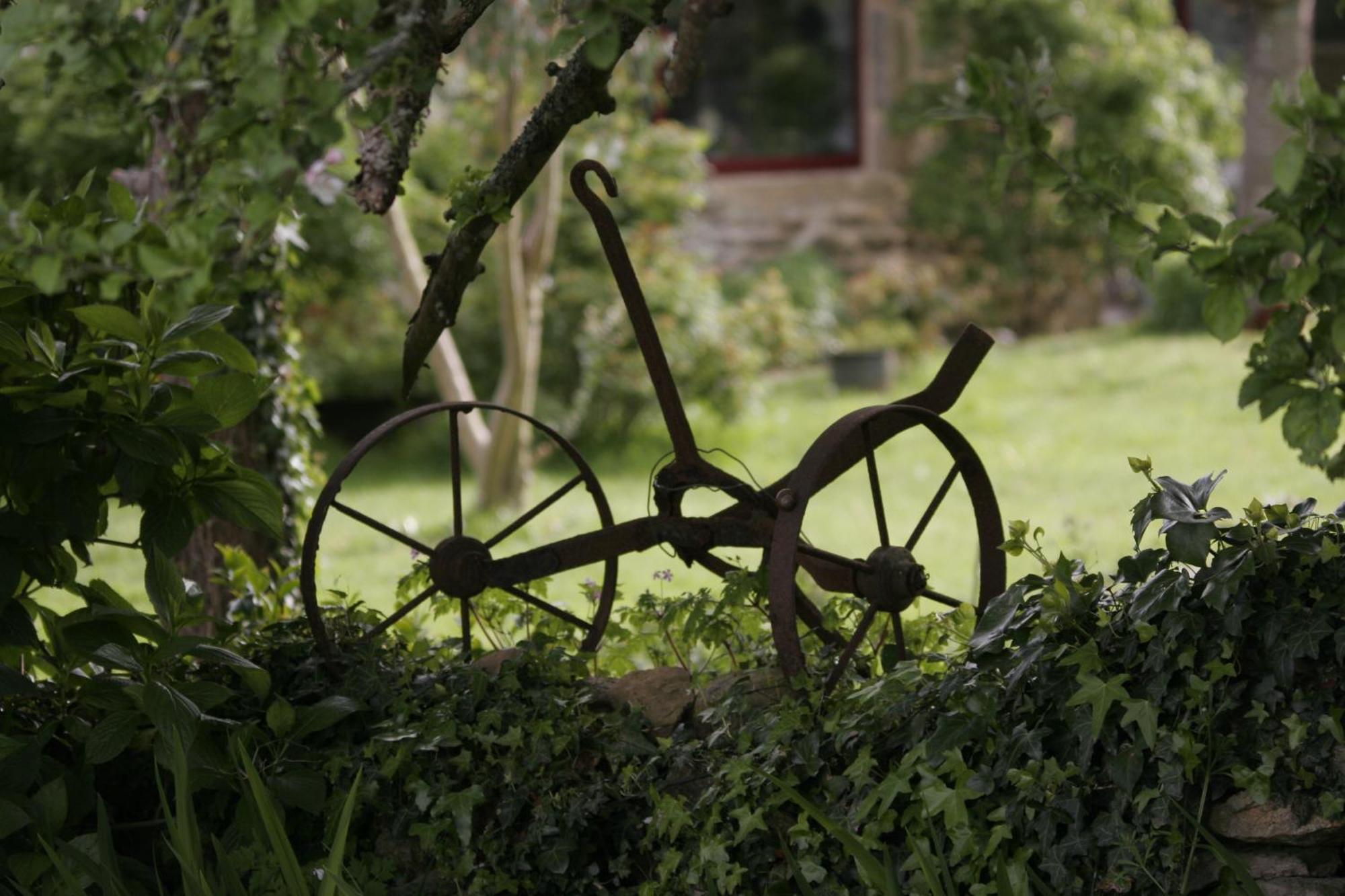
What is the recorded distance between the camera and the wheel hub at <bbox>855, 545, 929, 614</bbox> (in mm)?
2645

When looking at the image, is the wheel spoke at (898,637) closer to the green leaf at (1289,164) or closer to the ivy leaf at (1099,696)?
the ivy leaf at (1099,696)

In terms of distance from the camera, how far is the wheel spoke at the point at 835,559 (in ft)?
8.66

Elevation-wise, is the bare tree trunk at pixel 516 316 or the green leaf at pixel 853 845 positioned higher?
the bare tree trunk at pixel 516 316

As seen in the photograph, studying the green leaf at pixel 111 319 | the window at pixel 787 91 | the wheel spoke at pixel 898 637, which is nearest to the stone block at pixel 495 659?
the wheel spoke at pixel 898 637

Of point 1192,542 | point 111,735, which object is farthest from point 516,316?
point 1192,542

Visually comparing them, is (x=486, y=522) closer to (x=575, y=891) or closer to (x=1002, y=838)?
(x=575, y=891)

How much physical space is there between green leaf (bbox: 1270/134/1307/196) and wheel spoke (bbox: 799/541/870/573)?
1.18 m

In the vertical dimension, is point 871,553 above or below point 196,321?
below

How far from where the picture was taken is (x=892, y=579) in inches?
104

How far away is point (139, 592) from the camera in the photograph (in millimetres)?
6133

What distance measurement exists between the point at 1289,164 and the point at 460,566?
6.16 ft

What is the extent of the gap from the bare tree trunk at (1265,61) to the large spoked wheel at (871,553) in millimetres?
8712

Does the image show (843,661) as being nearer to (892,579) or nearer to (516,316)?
(892,579)

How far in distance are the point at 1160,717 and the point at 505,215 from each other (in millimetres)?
1277
